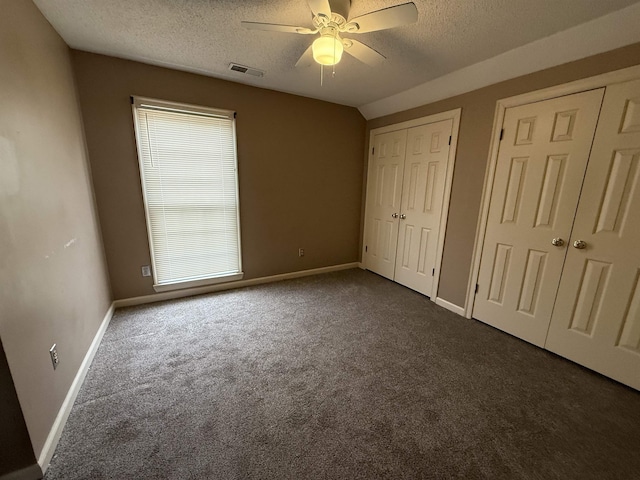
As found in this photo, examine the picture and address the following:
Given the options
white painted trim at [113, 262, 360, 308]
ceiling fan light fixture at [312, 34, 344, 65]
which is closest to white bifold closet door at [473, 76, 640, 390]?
ceiling fan light fixture at [312, 34, 344, 65]

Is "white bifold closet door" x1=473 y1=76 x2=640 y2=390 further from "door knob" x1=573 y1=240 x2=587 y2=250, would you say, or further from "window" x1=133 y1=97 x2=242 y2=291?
"window" x1=133 y1=97 x2=242 y2=291

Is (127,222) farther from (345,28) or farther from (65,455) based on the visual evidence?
(345,28)

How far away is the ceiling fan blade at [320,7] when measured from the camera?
52.7 inches

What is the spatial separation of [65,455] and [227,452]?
31.1 inches

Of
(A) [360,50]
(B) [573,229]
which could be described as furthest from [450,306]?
(A) [360,50]

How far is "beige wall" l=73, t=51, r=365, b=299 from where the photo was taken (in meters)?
2.42

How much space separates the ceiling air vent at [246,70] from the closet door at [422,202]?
186 cm

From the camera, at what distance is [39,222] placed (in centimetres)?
144

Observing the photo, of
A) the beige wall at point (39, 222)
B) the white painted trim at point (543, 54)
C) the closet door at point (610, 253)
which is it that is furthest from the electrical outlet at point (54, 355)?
the white painted trim at point (543, 54)

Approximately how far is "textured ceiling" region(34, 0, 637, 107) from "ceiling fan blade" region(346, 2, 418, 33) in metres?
0.21

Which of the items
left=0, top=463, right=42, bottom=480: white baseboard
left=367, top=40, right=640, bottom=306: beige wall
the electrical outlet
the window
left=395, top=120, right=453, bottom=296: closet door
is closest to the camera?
left=0, top=463, right=42, bottom=480: white baseboard

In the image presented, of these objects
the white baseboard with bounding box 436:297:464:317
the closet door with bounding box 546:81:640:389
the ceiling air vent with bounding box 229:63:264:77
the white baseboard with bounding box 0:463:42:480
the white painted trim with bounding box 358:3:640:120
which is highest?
the ceiling air vent with bounding box 229:63:264:77

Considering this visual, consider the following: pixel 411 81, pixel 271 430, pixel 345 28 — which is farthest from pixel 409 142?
pixel 271 430

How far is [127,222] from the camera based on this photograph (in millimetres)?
2629
